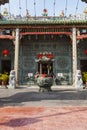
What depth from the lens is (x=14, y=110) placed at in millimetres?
8688

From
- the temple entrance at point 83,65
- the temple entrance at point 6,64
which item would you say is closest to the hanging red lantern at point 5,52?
the temple entrance at point 6,64

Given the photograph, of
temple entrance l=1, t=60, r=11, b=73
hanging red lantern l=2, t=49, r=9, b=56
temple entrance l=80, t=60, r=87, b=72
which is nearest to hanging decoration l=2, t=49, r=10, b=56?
hanging red lantern l=2, t=49, r=9, b=56

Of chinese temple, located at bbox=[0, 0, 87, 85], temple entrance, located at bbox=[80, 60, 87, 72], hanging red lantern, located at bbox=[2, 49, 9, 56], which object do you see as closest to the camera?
chinese temple, located at bbox=[0, 0, 87, 85]

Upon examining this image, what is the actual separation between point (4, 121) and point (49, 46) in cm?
1782

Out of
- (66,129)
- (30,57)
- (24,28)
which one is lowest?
(66,129)

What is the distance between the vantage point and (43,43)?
80.2 feet

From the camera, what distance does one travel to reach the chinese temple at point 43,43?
22.8 meters

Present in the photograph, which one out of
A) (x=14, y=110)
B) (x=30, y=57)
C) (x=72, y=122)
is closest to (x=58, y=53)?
(x=30, y=57)

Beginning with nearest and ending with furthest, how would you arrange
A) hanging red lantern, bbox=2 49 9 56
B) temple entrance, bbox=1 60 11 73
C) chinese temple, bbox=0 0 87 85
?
chinese temple, bbox=0 0 87 85, hanging red lantern, bbox=2 49 9 56, temple entrance, bbox=1 60 11 73

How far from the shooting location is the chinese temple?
22781mm

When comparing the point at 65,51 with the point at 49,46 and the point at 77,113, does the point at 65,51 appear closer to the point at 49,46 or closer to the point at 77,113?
the point at 49,46

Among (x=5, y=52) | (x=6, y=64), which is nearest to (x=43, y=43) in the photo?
(x=5, y=52)

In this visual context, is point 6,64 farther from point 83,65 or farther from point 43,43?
point 83,65

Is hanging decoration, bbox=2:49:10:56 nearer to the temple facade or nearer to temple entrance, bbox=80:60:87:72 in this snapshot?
the temple facade
